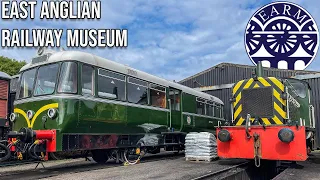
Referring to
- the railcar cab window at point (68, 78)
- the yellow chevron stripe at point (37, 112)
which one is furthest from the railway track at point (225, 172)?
the yellow chevron stripe at point (37, 112)

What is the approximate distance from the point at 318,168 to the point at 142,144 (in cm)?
540

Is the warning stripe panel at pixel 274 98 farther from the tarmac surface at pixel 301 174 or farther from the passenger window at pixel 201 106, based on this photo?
the passenger window at pixel 201 106

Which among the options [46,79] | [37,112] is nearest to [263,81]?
[46,79]

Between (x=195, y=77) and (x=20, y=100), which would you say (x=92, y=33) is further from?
(x=195, y=77)

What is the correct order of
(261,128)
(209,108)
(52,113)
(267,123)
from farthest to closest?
1. (209,108)
2. (267,123)
3. (52,113)
4. (261,128)

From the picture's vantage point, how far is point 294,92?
934cm

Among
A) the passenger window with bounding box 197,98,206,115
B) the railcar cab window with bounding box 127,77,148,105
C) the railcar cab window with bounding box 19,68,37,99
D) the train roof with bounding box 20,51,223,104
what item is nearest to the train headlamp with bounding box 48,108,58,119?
the railcar cab window with bounding box 19,68,37,99

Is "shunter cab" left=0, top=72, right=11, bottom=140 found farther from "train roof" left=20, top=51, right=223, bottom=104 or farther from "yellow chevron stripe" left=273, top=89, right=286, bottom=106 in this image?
"yellow chevron stripe" left=273, top=89, right=286, bottom=106

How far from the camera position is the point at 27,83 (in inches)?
366

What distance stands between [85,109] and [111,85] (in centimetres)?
134

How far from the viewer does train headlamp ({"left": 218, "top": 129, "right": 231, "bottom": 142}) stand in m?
8.31

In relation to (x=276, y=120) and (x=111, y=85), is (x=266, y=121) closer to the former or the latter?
(x=276, y=120)

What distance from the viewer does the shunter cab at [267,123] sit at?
7.49m

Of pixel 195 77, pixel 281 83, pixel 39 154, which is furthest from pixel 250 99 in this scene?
pixel 195 77
